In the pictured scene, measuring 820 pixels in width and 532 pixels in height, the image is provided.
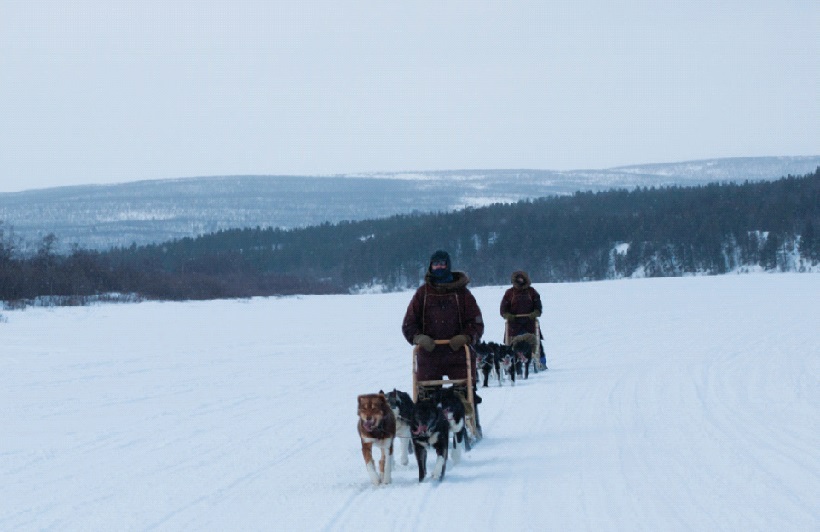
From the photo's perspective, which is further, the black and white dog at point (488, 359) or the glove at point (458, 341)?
the black and white dog at point (488, 359)

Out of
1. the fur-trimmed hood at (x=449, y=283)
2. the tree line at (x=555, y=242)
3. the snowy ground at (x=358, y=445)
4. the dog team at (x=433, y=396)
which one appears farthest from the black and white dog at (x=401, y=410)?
the tree line at (x=555, y=242)

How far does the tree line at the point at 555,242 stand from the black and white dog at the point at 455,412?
226 feet

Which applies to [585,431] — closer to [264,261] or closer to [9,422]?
[9,422]

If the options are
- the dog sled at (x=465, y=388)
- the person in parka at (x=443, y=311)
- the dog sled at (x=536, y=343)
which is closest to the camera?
the person in parka at (x=443, y=311)

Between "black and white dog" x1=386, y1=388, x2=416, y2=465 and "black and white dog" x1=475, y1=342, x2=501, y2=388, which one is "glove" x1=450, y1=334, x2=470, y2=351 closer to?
"black and white dog" x1=386, y1=388, x2=416, y2=465

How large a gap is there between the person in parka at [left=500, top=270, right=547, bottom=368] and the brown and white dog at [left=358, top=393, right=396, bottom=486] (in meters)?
9.21

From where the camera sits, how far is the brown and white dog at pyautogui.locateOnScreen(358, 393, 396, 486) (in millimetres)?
7699

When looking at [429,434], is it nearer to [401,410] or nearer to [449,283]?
[401,410]

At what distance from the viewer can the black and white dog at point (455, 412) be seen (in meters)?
8.73

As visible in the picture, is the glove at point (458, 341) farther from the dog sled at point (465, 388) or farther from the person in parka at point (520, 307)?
the person in parka at point (520, 307)

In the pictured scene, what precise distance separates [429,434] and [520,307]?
9433mm

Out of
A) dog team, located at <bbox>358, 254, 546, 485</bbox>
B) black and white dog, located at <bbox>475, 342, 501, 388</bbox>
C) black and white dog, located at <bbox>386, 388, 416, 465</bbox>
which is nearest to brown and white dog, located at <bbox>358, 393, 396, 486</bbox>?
dog team, located at <bbox>358, 254, 546, 485</bbox>

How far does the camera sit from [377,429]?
782cm

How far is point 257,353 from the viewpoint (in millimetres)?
22953
